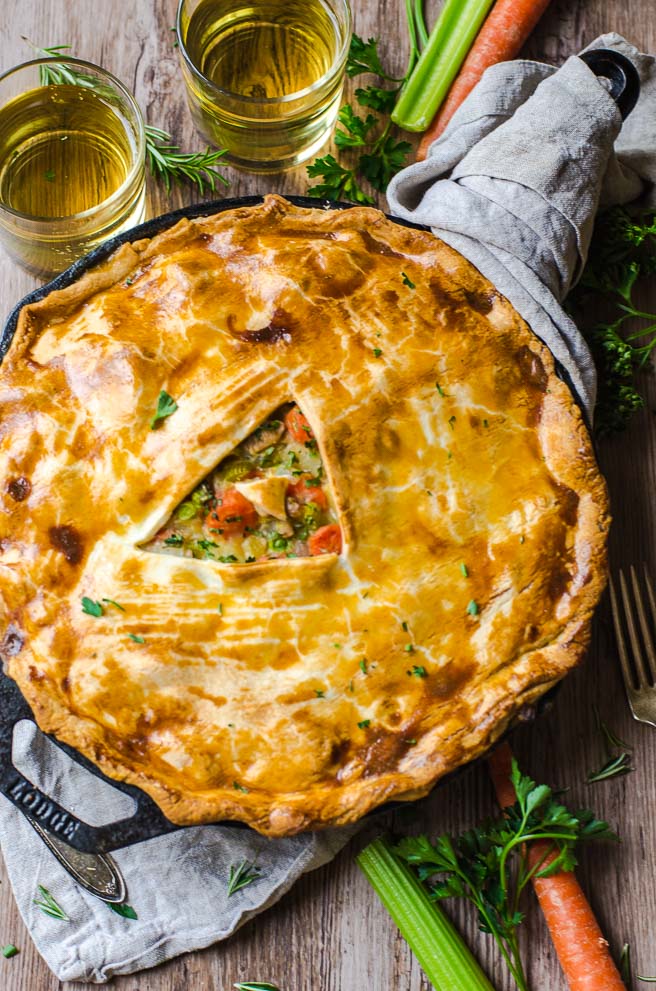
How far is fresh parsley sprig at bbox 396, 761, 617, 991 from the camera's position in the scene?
311 centimetres

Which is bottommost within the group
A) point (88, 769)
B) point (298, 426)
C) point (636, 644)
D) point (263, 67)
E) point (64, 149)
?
point (636, 644)

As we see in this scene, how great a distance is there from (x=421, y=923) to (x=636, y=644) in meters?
1.16

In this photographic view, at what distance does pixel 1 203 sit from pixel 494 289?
1.58m

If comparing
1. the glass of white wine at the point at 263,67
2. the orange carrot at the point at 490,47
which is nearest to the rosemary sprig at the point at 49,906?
the glass of white wine at the point at 263,67

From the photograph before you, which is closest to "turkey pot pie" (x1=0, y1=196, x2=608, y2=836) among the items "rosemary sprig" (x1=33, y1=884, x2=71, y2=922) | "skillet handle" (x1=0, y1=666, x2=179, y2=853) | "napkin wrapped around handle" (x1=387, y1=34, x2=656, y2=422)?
"skillet handle" (x1=0, y1=666, x2=179, y2=853)

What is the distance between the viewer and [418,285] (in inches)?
119

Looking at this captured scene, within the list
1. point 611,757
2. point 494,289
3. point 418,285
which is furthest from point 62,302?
point 611,757

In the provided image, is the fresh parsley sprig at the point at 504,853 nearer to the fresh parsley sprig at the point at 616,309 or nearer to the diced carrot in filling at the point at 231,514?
the diced carrot in filling at the point at 231,514

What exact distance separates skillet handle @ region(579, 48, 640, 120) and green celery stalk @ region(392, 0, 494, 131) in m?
0.51

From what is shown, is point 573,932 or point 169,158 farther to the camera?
point 169,158

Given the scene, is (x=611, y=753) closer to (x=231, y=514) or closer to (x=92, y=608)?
(x=231, y=514)

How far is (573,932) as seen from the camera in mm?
3217

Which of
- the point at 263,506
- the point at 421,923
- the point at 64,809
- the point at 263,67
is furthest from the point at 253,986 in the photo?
the point at 263,67

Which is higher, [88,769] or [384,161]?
[384,161]
